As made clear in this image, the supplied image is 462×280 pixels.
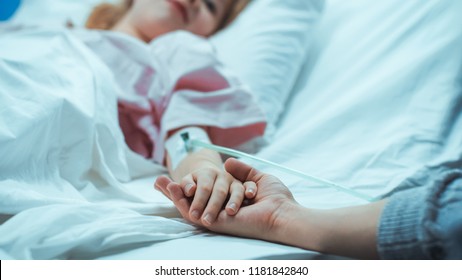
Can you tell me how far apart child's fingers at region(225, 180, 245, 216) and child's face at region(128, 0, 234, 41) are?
2.44 feet

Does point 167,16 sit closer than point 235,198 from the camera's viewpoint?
No

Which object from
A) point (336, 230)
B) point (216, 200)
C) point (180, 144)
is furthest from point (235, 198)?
point (180, 144)

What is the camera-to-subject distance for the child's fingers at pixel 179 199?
636 millimetres

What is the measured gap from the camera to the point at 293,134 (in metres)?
0.93

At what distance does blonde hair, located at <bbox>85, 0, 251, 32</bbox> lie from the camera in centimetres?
146

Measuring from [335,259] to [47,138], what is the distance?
0.42 m

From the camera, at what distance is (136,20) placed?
1327mm

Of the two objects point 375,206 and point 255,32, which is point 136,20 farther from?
point 375,206

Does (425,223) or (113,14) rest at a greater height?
(425,223)

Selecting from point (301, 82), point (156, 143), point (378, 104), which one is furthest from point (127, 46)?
point (378, 104)

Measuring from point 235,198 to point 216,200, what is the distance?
0.02m

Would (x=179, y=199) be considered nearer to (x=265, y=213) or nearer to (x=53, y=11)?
(x=265, y=213)

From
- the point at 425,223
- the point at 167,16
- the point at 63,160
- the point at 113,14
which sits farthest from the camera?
the point at 113,14

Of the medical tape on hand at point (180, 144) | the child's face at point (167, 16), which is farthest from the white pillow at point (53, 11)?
the medical tape on hand at point (180, 144)
